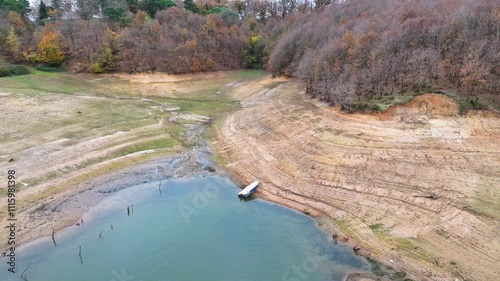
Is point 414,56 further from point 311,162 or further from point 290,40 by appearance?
point 290,40

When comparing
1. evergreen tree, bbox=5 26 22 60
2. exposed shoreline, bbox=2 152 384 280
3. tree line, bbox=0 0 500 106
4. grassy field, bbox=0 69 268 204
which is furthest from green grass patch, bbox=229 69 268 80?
evergreen tree, bbox=5 26 22 60

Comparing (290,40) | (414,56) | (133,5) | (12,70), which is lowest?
(12,70)

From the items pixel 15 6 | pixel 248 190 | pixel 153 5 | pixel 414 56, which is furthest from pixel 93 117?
pixel 15 6

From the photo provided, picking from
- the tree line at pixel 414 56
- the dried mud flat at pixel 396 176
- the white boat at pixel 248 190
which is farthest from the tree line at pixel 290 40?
the white boat at pixel 248 190

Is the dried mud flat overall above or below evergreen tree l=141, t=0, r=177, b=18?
below

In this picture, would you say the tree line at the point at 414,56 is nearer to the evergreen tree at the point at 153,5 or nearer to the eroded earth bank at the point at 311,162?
the eroded earth bank at the point at 311,162

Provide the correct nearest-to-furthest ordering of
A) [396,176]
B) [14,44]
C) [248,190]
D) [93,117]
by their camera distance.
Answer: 1. [396,176]
2. [248,190]
3. [93,117]
4. [14,44]

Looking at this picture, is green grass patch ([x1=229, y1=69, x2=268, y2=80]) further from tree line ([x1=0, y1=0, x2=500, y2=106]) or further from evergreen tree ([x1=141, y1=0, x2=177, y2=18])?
evergreen tree ([x1=141, y1=0, x2=177, y2=18])
